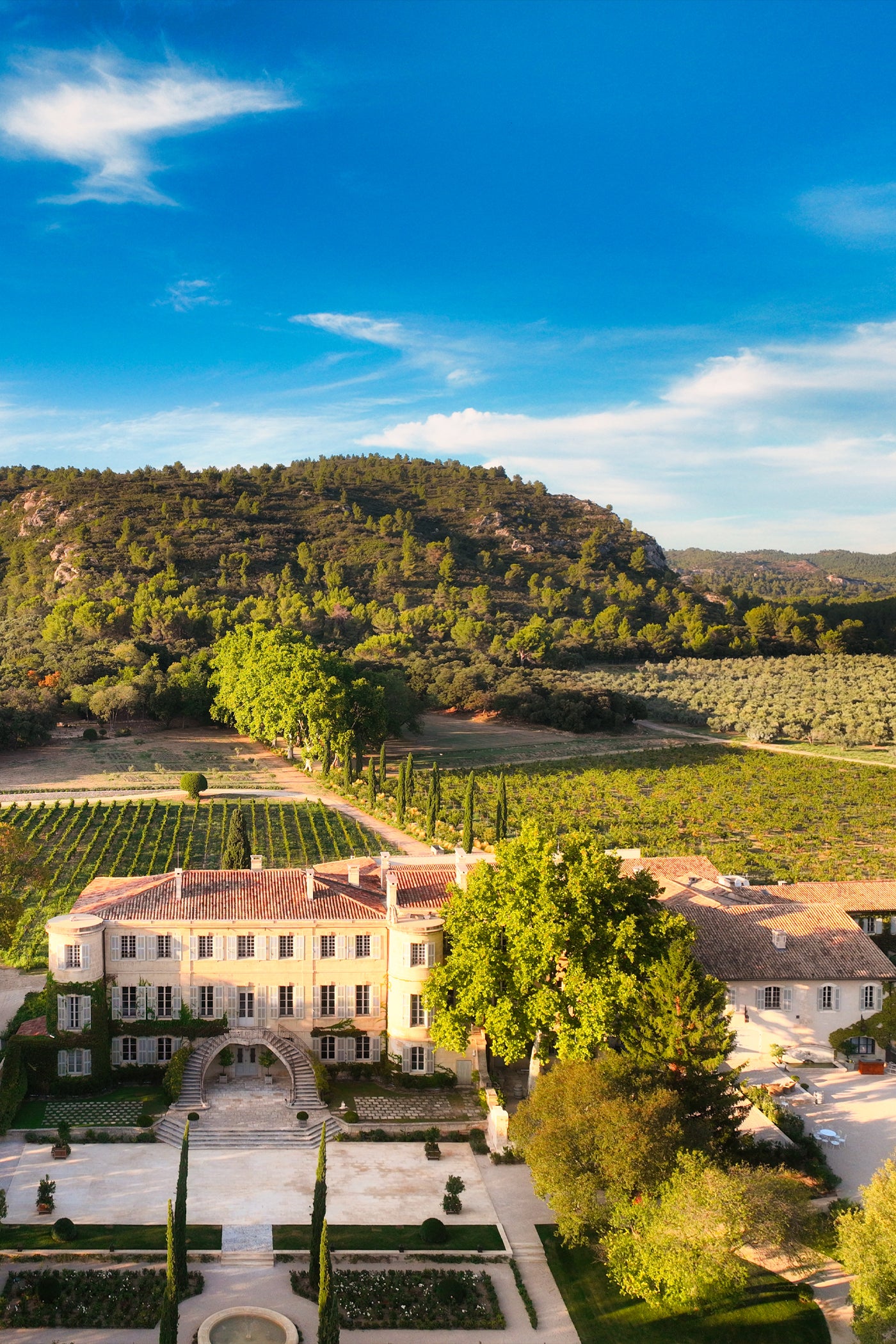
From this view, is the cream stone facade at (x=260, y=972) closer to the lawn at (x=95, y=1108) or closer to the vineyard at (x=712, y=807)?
the lawn at (x=95, y=1108)

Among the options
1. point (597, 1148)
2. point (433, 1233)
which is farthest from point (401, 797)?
point (597, 1148)

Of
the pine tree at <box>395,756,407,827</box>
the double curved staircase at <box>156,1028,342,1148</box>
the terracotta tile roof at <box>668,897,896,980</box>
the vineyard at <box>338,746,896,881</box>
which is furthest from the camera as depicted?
the pine tree at <box>395,756,407,827</box>

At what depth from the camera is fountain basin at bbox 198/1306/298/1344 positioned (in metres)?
20.7

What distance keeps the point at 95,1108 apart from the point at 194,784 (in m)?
37.3

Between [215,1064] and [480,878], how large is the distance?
10.8 metres

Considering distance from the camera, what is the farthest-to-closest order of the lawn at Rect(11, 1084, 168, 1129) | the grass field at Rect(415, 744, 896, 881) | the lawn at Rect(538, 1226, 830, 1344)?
1. the grass field at Rect(415, 744, 896, 881)
2. the lawn at Rect(11, 1084, 168, 1129)
3. the lawn at Rect(538, 1226, 830, 1344)

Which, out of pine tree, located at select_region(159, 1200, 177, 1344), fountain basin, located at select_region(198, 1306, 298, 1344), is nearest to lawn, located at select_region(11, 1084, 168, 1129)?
fountain basin, located at select_region(198, 1306, 298, 1344)

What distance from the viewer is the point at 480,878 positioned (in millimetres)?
31438

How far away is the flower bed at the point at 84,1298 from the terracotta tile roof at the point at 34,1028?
32.6 ft

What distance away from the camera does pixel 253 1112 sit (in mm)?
30562

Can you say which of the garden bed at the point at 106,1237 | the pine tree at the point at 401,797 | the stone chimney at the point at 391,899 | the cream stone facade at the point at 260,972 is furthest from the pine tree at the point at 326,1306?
the pine tree at the point at 401,797

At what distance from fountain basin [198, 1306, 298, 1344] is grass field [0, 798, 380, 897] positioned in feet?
95.8

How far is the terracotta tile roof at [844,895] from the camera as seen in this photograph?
38781 millimetres

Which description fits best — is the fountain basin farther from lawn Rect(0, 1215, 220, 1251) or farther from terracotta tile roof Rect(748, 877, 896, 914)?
terracotta tile roof Rect(748, 877, 896, 914)
